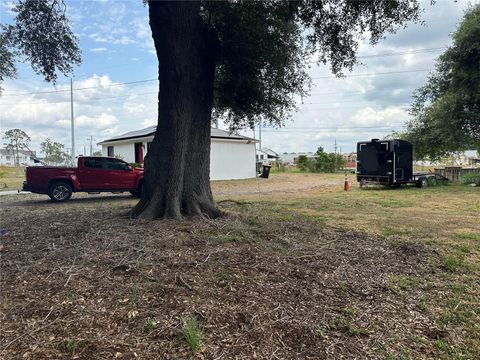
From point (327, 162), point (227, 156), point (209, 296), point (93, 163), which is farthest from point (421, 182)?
point (209, 296)

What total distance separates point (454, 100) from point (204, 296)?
711 inches

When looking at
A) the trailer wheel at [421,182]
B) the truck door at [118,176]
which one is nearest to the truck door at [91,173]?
the truck door at [118,176]

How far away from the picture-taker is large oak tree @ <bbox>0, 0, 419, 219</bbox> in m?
6.63

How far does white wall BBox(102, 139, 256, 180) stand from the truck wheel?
11242 millimetres

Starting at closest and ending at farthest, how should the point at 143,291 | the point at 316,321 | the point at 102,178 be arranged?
1. the point at 316,321
2. the point at 143,291
3. the point at 102,178

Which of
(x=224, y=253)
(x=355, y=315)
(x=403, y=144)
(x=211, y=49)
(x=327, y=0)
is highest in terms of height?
(x=327, y=0)

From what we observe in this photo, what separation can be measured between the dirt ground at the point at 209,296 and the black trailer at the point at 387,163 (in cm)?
1286

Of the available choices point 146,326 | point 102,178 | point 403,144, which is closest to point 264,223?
point 146,326

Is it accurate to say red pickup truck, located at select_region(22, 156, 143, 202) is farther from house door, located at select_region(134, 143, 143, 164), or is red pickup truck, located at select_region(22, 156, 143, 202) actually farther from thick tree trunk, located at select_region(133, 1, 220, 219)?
house door, located at select_region(134, 143, 143, 164)

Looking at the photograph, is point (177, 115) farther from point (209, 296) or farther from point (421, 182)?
point (421, 182)

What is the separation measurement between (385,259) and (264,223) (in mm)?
2308

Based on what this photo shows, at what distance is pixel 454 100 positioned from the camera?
1703 centimetres

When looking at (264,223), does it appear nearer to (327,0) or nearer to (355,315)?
(355,315)

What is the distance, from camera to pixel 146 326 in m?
2.84
